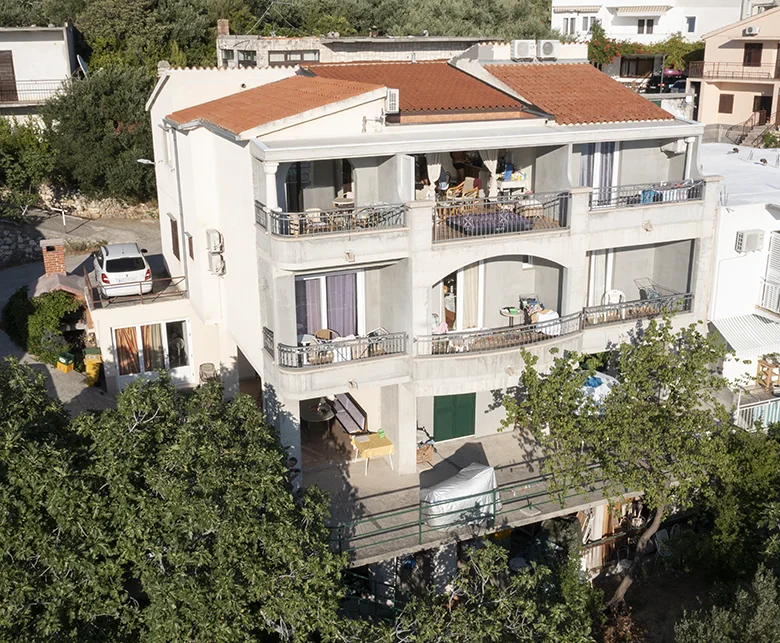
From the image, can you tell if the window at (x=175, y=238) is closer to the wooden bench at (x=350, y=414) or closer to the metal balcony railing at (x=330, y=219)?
the wooden bench at (x=350, y=414)

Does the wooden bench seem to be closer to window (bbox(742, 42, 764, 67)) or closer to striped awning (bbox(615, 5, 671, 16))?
window (bbox(742, 42, 764, 67))

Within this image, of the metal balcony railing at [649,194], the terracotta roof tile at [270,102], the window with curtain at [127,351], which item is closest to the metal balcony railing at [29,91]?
the terracotta roof tile at [270,102]

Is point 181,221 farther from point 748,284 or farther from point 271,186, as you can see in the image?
point 748,284

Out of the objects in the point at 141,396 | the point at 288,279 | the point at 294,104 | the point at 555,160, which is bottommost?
the point at 141,396

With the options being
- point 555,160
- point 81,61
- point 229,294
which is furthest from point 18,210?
point 555,160

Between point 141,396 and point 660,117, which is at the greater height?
point 660,117

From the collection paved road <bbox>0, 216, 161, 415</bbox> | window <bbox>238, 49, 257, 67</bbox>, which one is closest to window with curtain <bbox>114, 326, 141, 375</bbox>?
paved road <bbox>0, 216, 161, 415</bbox>

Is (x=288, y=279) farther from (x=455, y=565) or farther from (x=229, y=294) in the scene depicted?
(x=455, y=565)
